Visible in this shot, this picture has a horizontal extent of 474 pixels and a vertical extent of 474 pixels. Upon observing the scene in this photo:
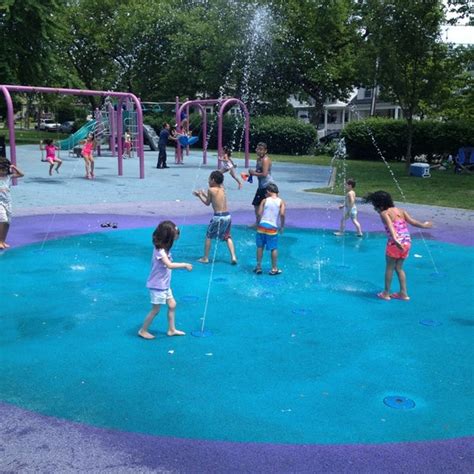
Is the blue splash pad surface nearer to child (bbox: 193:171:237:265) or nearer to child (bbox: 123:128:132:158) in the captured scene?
child (bbox: 193:171:237:265)

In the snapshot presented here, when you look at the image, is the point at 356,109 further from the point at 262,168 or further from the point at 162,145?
the point at 262,168

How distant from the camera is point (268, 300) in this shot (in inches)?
275

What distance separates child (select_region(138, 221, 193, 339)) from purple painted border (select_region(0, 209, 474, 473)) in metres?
1.74

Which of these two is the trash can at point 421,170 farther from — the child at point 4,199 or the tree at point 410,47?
the child at point 4,199

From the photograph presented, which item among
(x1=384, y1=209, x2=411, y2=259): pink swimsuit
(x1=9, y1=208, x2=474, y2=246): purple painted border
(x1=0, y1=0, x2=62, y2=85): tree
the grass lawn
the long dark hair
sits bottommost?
(x1=9, y1=208, x2=474, y2=246): purple painted border

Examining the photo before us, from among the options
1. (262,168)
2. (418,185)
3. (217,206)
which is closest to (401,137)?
(418,185)

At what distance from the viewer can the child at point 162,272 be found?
18.0 feet

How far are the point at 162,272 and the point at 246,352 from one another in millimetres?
1105

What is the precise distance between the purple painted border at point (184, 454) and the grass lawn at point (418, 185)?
1219 centimetres

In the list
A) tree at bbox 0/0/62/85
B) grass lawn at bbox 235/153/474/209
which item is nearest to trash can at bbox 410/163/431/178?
grass lawn at bbox 235/153/474/209

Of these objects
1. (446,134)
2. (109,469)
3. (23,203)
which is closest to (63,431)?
(109,469)

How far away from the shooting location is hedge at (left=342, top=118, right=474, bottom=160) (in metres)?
30.0

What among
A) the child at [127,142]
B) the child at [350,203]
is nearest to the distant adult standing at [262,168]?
the child at [350,203]

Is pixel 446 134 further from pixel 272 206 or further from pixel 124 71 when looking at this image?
pixel 124 71
